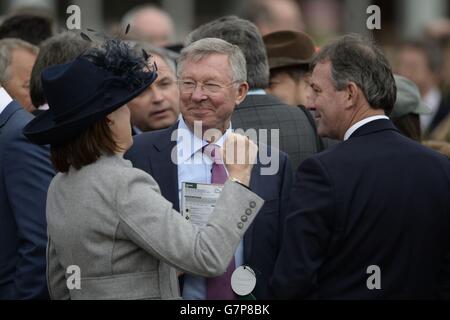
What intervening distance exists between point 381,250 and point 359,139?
0.47 metres

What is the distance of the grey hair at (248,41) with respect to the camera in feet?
15.9

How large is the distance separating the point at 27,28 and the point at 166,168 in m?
2.48

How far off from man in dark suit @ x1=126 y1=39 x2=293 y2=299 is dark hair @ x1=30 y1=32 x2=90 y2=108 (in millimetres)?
825

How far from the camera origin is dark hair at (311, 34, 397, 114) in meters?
3.91

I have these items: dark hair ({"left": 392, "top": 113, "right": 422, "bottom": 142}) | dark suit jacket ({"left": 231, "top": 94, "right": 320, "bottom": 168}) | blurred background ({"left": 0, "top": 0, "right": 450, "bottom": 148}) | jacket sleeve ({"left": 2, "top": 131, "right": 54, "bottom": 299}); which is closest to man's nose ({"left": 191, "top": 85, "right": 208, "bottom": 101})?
blurred background ({"left": 0, "top": 0, "right": 450, "bottom": 148})

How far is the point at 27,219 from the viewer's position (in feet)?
13.4

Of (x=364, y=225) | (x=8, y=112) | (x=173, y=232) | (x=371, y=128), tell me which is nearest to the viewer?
(x=173, y=232)

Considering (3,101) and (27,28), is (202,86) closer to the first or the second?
(3,101)

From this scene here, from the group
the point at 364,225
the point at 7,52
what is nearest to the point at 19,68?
the point at 7,52

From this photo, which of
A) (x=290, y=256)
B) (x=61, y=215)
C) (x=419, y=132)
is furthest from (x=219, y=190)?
(x=419, y=132)

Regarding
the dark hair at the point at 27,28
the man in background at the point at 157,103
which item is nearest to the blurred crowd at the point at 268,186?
the man in background at the point at 157,103

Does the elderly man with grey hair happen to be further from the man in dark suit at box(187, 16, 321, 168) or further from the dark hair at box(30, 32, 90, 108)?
the man in dark suit at box(187, 16, 321, 168)

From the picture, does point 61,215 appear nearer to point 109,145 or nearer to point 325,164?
point 109,145

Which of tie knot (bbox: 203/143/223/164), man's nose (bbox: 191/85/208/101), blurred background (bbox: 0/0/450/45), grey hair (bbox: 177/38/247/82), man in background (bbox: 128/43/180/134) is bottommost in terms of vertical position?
blurred background (bbox: 0/0/450/45)
